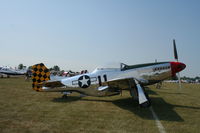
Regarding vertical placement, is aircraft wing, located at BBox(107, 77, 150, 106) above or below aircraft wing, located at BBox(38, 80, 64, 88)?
below

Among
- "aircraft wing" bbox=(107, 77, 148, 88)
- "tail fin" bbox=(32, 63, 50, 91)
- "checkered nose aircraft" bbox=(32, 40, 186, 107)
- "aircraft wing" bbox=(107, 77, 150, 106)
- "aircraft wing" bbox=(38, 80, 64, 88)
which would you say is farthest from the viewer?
"tail fin" bbox=(32, 63, 50, 91)

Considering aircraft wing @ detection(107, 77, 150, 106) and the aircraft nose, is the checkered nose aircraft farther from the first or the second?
aircraft wing @ detection(107, 77, 150, 106)

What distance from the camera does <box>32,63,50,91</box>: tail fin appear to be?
27.9 feet

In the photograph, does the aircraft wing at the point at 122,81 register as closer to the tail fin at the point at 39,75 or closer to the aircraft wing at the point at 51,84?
the aircraft wing at the point at 51,84

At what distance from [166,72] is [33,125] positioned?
676 centimetres

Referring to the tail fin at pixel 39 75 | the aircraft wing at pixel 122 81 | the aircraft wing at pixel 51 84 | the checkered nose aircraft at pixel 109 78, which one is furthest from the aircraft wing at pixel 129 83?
the tail fin at pixel 39 75

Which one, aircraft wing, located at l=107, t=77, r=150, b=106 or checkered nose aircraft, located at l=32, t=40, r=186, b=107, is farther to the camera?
checkered nose aircraft, located at l=32, t=40, r=186, b=107

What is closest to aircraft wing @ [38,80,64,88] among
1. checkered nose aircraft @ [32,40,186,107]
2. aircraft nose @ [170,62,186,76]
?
checkered nose aircraft @ [32,40,186,107]

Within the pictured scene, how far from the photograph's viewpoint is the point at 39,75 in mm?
8734

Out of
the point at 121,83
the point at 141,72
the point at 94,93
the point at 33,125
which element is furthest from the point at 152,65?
the point at 33,125

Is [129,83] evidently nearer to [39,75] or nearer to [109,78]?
[109,78]

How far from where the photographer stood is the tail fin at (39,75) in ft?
27.9

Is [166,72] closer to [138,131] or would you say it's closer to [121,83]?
[121,83]

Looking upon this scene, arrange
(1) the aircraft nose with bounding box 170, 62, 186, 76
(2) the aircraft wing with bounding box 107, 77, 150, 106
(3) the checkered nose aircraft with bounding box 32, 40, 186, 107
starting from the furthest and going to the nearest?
(1) the aircraft nose with bounding box 170, 62, 186, 76, (3) the checkered nose aircraft with bounding box 32, 40, 186, 107, (2) the aircraft wing with bounding box 107, 77, 150, 106
